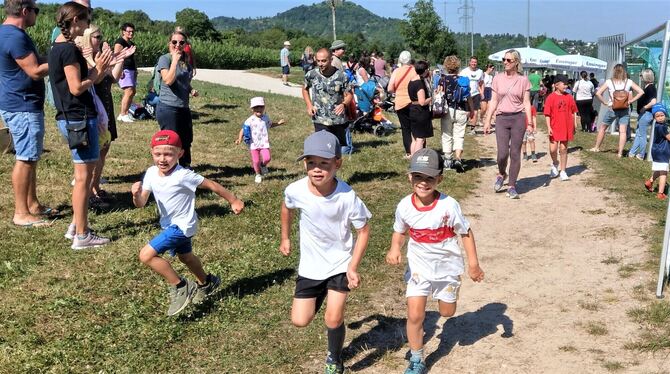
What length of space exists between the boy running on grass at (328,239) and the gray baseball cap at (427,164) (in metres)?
0.43

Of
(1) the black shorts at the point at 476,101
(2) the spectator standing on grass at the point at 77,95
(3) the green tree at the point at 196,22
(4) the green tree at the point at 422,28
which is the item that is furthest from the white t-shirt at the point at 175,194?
(3) the green tree at the point at 196,22

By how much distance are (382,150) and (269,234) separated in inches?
241

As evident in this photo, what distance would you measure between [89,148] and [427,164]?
365 centimetres

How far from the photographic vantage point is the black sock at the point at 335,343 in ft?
13.6

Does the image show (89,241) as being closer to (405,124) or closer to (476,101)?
(405,124)

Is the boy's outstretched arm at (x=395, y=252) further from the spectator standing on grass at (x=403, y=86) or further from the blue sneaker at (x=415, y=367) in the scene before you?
the spectator standing on grass at (x=403, y=86)

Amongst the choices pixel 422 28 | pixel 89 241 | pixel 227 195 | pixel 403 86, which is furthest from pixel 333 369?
pixel 422 28

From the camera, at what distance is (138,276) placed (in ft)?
18.6

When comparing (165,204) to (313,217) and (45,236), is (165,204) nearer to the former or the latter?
(313,217)

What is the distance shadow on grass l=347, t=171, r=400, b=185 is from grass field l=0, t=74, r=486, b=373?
1.56ft

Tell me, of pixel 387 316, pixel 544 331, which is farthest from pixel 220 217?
pixel 544 331

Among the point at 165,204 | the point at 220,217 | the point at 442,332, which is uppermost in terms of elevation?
the point at 165,204

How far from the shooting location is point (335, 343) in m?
4.17

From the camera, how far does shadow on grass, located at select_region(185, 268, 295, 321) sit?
5.14 metres
